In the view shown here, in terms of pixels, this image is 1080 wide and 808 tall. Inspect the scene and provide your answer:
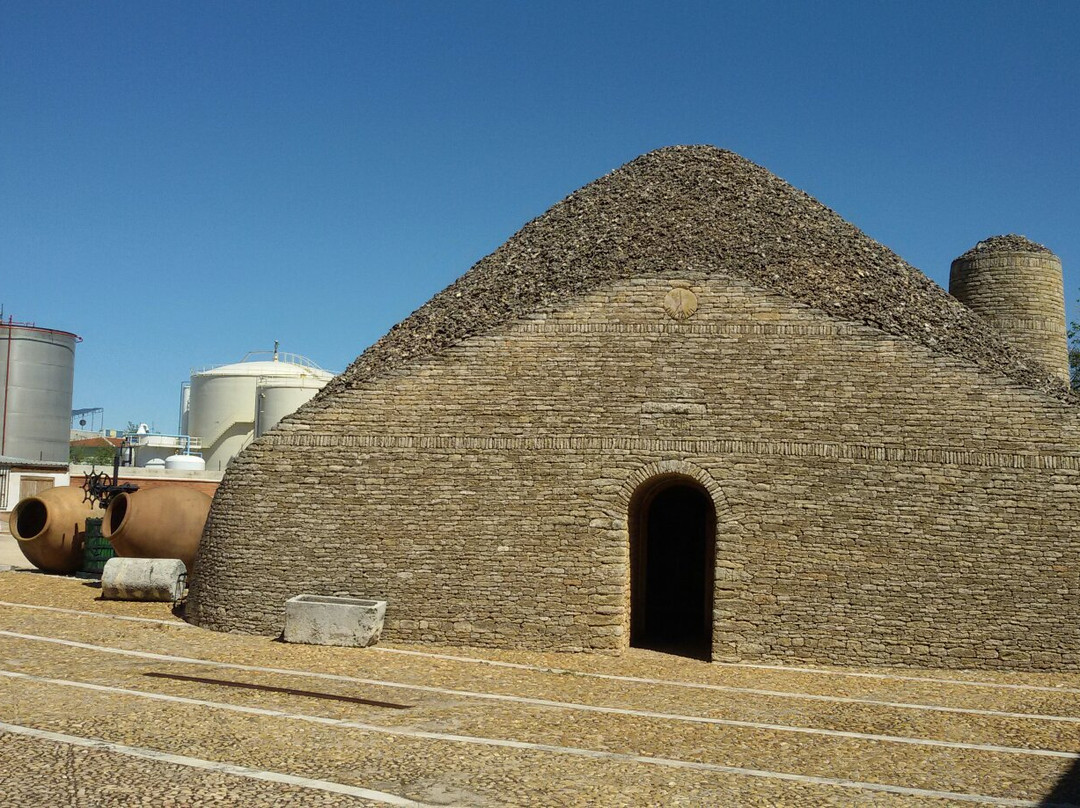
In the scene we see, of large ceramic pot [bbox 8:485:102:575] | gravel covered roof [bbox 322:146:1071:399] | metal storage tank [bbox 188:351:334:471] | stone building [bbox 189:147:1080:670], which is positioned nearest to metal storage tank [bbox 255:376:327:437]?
metal storage tank [bbox 188:351:334:471]

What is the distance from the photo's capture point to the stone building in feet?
44.3

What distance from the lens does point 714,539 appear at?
567 inches

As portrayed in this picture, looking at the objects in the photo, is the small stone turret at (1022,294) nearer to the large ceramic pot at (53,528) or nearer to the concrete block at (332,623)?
the concrete block at (332,623)

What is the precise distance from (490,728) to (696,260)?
883cm

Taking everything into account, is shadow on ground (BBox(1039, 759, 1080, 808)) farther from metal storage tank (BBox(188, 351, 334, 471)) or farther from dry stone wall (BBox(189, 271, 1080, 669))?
metal storage tank (BBox(188, 351, 334, 471))

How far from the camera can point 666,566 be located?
56.3ft

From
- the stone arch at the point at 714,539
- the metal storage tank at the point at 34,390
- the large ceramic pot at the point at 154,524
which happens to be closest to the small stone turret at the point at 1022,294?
the stone arch at the point at 714,539

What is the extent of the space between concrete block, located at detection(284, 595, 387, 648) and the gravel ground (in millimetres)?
278

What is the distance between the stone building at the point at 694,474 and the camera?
13.5 meters

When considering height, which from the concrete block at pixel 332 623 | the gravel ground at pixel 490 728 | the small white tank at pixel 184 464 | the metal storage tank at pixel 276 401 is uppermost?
the metal storage tank at pixel 276 401

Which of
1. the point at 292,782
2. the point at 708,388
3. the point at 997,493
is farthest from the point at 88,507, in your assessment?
the point at 997,493

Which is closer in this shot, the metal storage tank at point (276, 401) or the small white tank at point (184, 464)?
the small white tank at point (184, 464)

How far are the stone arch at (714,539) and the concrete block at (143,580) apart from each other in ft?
28.2

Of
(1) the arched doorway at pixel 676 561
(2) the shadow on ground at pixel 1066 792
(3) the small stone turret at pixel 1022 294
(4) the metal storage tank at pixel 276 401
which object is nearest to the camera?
(2) the shadow on ground at pixel 1066 792
